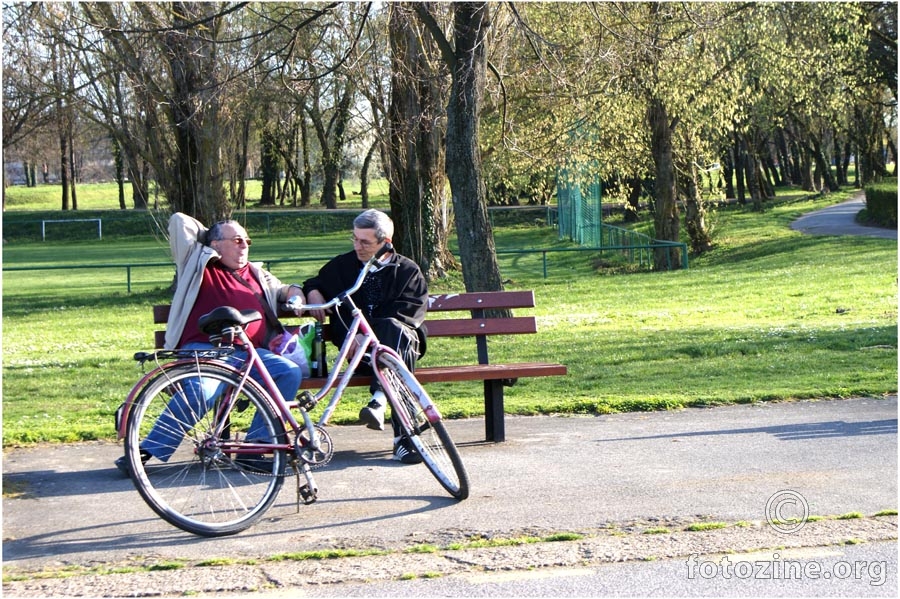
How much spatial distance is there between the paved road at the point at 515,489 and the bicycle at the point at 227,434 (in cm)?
15

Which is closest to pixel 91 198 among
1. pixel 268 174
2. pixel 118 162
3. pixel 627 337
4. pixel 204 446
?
pixel 268 174

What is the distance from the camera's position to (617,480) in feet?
20.1

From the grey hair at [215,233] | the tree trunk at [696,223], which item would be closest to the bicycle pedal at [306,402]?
the grey hair at [215,233]

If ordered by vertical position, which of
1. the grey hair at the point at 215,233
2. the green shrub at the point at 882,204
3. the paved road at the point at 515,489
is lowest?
the paved road at the point at 515,489

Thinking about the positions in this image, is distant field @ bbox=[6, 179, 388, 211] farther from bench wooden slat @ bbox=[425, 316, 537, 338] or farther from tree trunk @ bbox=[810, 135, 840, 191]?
bench wooden slat @ bbox=[425, 316, 537, 338]

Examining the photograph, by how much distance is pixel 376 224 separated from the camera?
6.54 metres

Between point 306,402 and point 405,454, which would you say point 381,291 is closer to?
point 405,454

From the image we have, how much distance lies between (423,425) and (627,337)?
865 centimetres

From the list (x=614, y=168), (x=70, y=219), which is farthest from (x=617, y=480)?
(x=70, y=219)

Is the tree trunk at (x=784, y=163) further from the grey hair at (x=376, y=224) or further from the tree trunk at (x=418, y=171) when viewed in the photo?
the grey hair at (x=376, y=224)

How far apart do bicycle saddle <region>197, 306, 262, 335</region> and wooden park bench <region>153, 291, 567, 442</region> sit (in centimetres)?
99

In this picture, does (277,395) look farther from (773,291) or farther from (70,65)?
(70,65)

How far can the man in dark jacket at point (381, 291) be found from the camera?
6430 mm

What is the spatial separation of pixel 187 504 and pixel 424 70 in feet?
43.1
